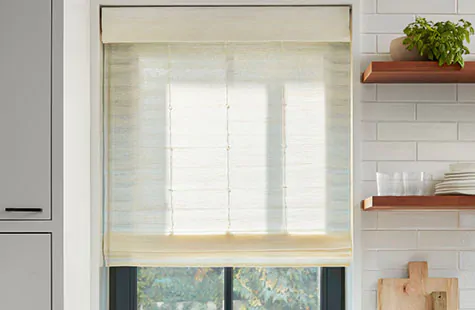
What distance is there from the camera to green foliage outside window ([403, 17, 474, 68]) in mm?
2307

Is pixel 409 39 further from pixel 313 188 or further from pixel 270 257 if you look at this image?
pixel 270 257

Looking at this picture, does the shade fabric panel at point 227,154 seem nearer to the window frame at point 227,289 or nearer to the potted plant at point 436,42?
the window frame at point 227,289

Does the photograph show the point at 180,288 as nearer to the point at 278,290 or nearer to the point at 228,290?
the point at 228,290

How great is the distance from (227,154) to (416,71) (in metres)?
0.74

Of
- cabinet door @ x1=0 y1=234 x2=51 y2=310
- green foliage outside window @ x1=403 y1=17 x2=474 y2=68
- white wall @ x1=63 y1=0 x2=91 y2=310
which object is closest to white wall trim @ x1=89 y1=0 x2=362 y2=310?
white wall @ x1=63 y1=0 x2=91 y2=310

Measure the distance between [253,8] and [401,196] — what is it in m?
0.88

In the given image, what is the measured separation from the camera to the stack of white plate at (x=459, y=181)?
89.7 inches

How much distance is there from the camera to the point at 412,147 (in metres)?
2.54

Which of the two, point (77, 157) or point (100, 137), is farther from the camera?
point (100, 137)

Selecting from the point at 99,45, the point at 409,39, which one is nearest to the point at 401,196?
the point at 409,39

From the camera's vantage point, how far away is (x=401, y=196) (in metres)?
2.30

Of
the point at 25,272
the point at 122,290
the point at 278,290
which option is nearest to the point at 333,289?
the point at 278,290

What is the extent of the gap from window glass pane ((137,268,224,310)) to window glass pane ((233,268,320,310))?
0.25 ft

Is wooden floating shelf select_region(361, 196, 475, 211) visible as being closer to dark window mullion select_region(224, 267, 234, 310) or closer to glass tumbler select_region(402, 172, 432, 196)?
glass tumbler select_region(402, 172, 432, 196)
